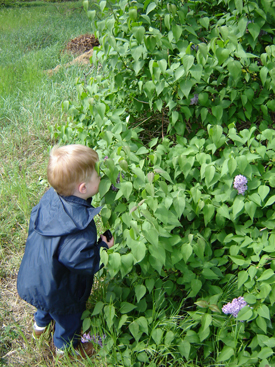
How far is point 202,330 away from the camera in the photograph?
176cm

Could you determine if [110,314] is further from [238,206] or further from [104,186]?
[238,206]

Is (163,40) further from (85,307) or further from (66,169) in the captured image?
(85,307)

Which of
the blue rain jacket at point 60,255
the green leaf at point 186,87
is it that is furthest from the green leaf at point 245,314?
the green leaf at point 186,87

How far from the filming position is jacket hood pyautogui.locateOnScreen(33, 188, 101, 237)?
1.71m

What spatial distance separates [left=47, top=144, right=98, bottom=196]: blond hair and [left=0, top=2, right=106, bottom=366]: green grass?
980 millimetres

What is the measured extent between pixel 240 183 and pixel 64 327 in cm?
127

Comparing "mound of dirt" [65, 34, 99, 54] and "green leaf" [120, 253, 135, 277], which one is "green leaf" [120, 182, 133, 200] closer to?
"green leaf" [120, 253, 135, 277]

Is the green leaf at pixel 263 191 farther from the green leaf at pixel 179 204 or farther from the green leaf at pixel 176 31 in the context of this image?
the green leaf at pixel 176 31

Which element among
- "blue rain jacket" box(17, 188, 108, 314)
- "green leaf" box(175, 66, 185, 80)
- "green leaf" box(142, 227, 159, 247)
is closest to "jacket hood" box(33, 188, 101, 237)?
"blue rain jacket" box(17, 188, 108, 314)

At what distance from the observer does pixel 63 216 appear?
1.74m

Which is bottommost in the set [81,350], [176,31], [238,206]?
[81,350]

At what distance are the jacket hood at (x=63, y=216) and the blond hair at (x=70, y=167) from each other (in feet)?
0.20

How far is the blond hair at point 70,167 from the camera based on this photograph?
68.3 inches

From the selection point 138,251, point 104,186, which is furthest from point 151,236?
point 104,186
